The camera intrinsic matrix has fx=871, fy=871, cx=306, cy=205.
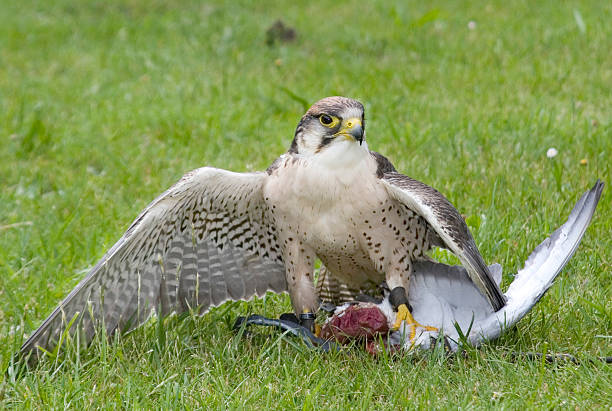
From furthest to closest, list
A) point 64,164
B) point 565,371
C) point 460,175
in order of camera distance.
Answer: point 64,164
point 460,175
point 565,371

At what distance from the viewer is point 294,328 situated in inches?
139

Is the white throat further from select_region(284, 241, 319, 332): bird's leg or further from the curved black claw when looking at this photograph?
the curved black claw

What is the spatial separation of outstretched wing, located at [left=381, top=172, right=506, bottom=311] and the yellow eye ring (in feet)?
1.00

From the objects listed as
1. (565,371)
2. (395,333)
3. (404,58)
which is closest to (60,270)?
(395,333)

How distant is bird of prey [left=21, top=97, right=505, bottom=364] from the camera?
3.36 meters

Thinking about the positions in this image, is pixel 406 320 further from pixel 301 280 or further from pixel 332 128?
pixel 332 128

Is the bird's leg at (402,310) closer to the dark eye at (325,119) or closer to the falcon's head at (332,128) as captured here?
the falcon's head at (332,128)

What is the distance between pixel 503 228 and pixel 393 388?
1.54 meters

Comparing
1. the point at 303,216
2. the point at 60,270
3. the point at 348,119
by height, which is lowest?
the point at 60,270

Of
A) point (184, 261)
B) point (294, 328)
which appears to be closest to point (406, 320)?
point (294, 328)

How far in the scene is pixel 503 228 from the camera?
439cm

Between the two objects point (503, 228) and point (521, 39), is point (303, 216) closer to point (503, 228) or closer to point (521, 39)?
point (503, 228)

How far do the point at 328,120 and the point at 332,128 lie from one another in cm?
3

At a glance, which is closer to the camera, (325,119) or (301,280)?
(325,119)
